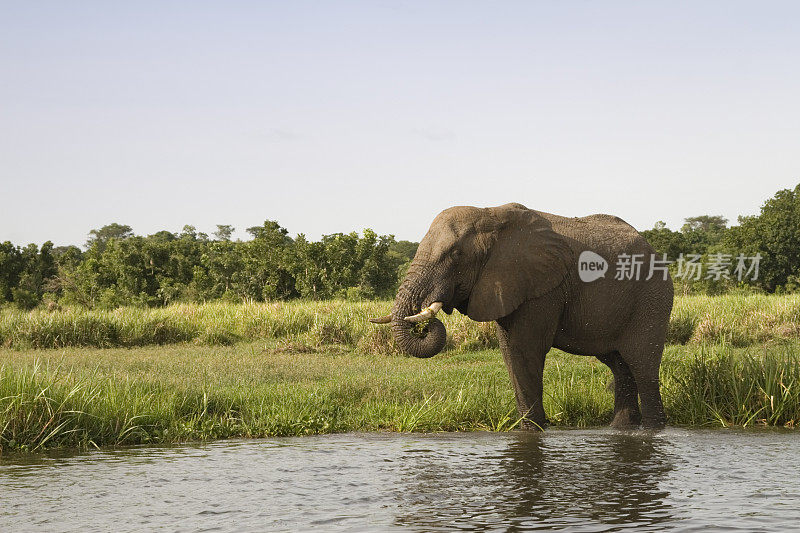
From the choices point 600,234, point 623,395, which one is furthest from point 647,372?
point 600,234

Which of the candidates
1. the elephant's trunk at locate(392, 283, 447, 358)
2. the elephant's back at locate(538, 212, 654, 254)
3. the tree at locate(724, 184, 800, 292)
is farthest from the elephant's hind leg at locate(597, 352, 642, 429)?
the tree at locate(724, 184, 800, 292)

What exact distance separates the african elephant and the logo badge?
2 centimetres

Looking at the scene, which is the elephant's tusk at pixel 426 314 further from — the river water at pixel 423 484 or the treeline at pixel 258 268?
the treeline at pixel 258 268

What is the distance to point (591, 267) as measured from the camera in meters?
10.5

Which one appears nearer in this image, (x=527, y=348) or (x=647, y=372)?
(x=527, y=348)

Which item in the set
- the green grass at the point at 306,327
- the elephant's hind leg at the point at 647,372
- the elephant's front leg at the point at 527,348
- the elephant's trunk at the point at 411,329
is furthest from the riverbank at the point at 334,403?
the green grass at the point at 306,327

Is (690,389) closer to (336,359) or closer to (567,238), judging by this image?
(567,238)

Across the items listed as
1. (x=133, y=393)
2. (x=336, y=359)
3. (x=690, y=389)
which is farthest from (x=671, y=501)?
(x=336, y=359)

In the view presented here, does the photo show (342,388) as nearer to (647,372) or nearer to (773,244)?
(647,372)

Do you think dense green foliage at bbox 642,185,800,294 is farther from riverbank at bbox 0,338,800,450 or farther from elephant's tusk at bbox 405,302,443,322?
elephant's tusk at bbox 405,302,443,322

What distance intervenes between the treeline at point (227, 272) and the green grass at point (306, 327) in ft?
55.2

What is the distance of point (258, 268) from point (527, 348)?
37761 mm

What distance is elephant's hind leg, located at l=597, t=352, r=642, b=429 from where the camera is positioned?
11.2m

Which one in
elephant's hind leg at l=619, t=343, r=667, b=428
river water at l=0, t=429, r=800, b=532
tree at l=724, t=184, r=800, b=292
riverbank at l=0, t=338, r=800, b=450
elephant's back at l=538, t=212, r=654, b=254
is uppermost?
tree at l=724, t=184, r=800, b=292
